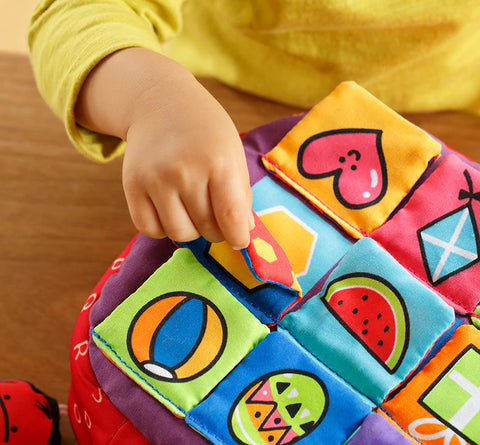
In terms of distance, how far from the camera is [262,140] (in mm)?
412

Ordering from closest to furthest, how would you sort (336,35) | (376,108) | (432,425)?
(432,425) → (376,108) → (336,35)

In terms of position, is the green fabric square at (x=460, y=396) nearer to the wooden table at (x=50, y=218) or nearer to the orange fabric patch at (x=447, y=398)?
the orange fabric patch at (x=447, y=398)

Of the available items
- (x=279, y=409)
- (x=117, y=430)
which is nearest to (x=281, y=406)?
(x=279, y=409)

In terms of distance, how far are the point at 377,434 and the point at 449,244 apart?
0.13 meters

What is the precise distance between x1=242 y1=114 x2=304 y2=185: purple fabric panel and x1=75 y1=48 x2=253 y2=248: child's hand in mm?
78

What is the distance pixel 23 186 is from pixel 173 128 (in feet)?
0.97

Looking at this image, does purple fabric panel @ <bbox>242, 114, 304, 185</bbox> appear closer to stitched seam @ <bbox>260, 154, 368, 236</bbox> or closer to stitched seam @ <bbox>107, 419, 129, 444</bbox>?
stitched seam @ <bbox>260, 154, 368, 236</bbox>

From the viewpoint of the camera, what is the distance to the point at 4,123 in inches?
21.7

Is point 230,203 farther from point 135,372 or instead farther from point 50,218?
point 50,218

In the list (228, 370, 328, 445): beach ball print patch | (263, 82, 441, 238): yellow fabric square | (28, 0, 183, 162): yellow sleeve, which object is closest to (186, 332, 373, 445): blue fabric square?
(228, 370, 328, 445): beach ball print patch

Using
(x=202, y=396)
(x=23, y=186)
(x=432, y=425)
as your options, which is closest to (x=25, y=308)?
(x=23, y=186)

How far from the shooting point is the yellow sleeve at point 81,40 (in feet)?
1.26

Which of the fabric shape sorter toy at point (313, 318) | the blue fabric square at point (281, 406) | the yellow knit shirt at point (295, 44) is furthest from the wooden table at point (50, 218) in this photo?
the blue fabric square at point (281, 406)

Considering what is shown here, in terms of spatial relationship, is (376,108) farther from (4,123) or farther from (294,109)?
(4,123)
